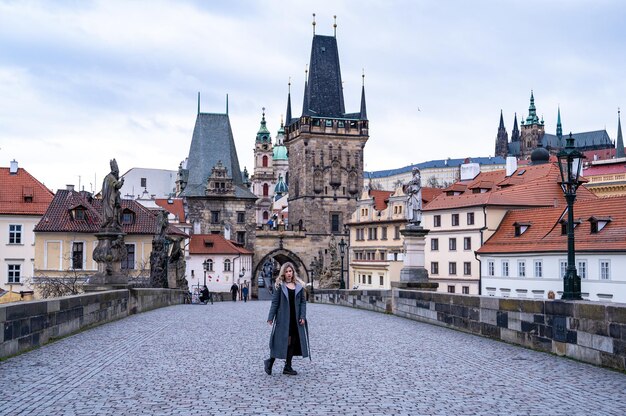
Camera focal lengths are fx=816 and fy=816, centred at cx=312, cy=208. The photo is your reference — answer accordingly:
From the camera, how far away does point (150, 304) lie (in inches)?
998

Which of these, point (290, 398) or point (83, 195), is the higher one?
point (83, 195)

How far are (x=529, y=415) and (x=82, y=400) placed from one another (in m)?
4.25

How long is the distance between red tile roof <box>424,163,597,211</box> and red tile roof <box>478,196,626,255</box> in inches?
88.2

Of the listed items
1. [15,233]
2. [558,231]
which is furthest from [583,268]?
[15,233]

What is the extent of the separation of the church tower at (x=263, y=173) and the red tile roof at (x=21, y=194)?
325ft

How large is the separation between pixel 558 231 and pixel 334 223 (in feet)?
148

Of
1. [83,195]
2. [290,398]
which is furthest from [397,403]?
[83,195]

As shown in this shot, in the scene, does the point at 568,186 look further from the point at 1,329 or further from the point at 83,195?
the point at 83,195

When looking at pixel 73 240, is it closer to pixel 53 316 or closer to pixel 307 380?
pixel 53 316

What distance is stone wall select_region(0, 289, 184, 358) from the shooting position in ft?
35.0

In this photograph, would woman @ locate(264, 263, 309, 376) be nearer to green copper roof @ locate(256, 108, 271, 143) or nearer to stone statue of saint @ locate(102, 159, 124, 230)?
stone statue of saint @ locate(102, 159, 124, 230)

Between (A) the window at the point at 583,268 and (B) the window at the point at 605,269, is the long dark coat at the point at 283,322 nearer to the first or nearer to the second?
(B) the window at the point at 605,269

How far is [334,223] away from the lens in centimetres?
8812

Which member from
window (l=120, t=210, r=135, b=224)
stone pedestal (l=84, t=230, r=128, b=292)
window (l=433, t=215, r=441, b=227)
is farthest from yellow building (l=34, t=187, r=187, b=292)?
stone pedestal (l=84, t=230, r=128, b=292)
